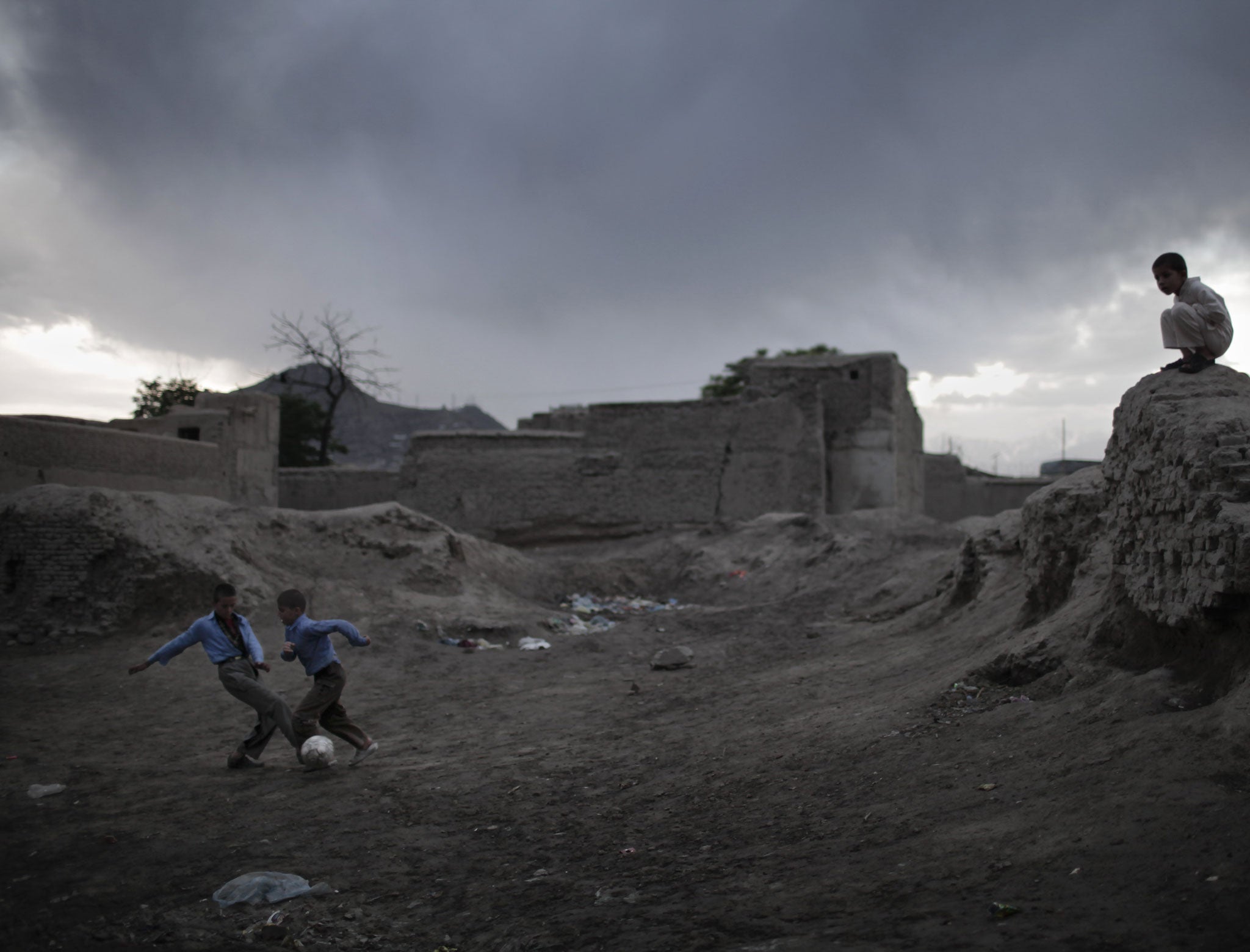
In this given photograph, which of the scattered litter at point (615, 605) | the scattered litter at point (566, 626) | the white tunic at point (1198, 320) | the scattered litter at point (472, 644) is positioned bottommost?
the scattered litter at point (472, 644)

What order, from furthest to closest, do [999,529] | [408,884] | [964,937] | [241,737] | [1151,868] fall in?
[999,529], [241,737], [408,884], [1151,868], [964,937]

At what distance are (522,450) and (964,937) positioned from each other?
17.2 meters

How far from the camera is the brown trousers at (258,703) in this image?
18.6 feet

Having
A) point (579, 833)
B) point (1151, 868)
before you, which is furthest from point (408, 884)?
point (1151, 868)

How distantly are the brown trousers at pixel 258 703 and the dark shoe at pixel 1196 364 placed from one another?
18.5 feet

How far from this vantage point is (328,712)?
583 cm

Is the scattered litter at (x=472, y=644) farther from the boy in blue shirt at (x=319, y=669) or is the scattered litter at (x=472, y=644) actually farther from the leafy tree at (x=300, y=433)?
the leafy tree at (x=300, y=433)

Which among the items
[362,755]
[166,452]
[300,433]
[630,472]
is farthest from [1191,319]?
[300,433]

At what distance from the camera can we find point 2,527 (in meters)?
9.66

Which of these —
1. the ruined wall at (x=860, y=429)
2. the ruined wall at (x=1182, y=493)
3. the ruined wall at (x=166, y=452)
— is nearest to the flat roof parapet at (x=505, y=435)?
the ruined wall at (x=166, y=452)

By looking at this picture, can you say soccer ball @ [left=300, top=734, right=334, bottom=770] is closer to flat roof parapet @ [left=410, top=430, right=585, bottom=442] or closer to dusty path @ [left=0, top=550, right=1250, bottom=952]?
dusty path @ [left=0, top=550, right=1250, bottom=952]

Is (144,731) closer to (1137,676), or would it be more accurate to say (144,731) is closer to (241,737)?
(241,737)

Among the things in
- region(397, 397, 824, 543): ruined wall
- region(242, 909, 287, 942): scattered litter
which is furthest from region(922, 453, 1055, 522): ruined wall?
region(242, 909, 287, 942): scattered litter

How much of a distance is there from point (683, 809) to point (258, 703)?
9.31 ft
